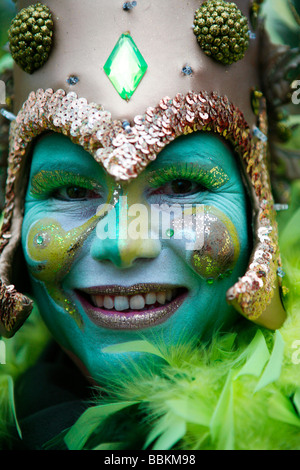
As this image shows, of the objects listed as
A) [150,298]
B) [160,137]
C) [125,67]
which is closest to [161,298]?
[150,298]

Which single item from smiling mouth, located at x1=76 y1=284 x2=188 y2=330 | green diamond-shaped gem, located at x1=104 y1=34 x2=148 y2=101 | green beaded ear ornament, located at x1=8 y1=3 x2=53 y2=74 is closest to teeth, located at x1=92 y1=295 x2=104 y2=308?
smiling mouth, located at x1=76 y1=284 x2=188 y2=330

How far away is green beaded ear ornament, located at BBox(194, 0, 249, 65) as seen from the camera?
1.42 meters

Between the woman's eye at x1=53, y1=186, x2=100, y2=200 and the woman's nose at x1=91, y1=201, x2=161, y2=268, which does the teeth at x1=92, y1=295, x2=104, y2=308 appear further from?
the woman's eye at x1=53, y1=186, x2=100, y2=200

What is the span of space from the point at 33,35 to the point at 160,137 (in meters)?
0.47

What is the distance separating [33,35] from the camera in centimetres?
146

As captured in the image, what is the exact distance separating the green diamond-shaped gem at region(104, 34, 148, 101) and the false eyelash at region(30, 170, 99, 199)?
254 mm

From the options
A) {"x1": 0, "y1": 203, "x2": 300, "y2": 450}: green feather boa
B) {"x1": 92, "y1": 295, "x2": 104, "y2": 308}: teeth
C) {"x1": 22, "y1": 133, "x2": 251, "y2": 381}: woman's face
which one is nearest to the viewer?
{"x1": 0, "y1": 203, "x2": 300, "y2": 450}: green feather boa

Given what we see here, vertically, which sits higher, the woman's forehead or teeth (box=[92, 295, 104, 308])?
the woman's forehead

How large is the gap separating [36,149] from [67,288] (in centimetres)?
41

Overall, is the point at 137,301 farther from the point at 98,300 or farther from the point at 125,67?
the point at 125,67

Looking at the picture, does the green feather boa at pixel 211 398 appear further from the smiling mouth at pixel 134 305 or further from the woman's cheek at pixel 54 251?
the woman's cheek at pixel 54 251

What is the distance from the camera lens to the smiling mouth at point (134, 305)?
1.44m

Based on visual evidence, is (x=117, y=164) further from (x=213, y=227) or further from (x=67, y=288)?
(x=67, y=288)
